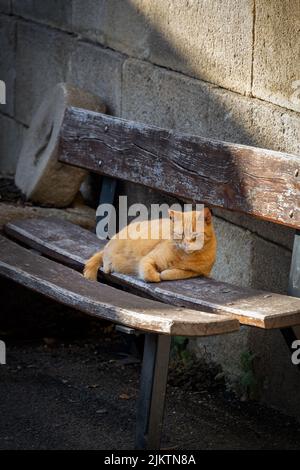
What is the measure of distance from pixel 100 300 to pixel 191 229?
20.3 inches

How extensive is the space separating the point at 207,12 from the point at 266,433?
1.95 meters

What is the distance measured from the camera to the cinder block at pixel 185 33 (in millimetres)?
4613

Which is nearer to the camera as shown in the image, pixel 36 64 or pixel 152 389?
pixel 152 389

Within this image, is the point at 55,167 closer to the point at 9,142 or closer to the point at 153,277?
the point at 153,277

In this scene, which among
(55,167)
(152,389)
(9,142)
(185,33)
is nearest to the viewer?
(152,389)

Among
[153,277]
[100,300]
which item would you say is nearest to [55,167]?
[153,277]

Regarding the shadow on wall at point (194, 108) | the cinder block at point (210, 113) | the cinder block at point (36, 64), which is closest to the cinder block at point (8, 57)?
the cinder block at point (36, 64)

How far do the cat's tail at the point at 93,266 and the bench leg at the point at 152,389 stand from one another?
Answer: 84 cm

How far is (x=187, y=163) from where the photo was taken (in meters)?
4.65

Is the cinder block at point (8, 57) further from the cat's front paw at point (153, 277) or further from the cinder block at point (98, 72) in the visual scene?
the cat's front paw at point (153, 277)

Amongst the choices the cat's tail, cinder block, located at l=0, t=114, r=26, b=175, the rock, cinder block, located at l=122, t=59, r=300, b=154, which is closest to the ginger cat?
the cat's tail

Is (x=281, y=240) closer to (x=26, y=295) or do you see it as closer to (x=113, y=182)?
(x=113, y=182)

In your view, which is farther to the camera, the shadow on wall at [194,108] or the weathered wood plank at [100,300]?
the shadow on wall at [194,108]

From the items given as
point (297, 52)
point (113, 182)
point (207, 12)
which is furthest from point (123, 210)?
point (297, 52)
